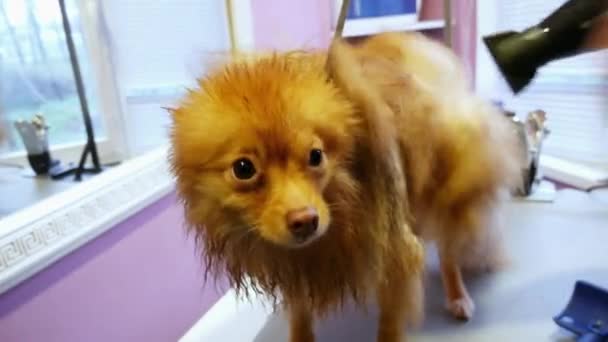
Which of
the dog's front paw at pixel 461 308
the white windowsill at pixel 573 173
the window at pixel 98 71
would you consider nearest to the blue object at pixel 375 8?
the window at pixel 98 71

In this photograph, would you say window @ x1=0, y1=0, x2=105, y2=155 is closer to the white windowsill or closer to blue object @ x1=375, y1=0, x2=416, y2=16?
blue object @ x1=375, y1=0, x2=416, y2=16

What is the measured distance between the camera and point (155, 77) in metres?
1.26

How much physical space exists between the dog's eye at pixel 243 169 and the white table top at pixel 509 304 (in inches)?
15.1

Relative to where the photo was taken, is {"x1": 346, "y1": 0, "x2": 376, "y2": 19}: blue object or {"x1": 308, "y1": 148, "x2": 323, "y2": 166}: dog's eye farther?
{"x1": 346, "y1": 0, "x2": 376, "y2": 19}: blue object

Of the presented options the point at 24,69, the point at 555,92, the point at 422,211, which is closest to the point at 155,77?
the point at 24,69

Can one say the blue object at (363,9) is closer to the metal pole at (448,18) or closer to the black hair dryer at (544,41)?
the metal pole at (448,18)

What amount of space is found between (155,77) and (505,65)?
0.85m

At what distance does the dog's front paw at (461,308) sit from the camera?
0.83 m

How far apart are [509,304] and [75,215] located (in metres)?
0.71

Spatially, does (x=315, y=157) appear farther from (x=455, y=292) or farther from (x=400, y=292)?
(x=455, y=292)

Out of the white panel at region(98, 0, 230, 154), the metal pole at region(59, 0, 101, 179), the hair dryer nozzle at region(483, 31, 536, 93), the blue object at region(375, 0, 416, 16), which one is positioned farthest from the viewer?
the blue object at region(375, 0, 416, 16)

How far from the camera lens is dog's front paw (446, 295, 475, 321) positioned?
83 centimetres

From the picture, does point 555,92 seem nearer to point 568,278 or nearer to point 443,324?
point 568,278

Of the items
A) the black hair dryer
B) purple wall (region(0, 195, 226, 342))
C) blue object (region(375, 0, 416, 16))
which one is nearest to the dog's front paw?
the black hair dryer
